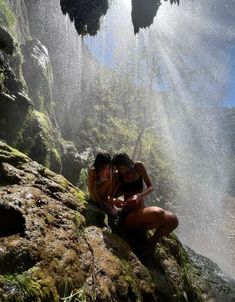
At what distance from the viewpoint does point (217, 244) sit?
891 inches

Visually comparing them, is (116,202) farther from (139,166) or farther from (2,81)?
(2,81)

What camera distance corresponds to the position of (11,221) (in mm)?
3262

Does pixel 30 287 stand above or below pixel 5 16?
below

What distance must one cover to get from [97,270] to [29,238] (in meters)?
0.75

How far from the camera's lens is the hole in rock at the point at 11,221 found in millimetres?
3153

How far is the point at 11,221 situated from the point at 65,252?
1.91 ft

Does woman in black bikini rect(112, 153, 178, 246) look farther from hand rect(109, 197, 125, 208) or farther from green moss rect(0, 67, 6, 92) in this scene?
green moss rect(0, 67, 6, 92)

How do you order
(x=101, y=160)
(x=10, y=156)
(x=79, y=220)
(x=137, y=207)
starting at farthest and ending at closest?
1. (x=101, y=160)
2. (x=137, y=207)
3. (x=10, y=156)
4. (x=79, y=220)

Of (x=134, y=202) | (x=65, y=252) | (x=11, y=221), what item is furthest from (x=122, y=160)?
(x=11, y=221)

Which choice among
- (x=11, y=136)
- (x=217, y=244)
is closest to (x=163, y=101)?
(x=217, y=244)

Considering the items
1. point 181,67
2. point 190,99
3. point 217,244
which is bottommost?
point 217,244

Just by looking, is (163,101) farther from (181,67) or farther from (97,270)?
(97,270)

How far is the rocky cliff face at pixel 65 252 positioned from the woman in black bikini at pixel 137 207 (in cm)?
24

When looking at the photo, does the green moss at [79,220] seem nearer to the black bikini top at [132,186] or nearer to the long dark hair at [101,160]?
the long dark hair at [101,160]
